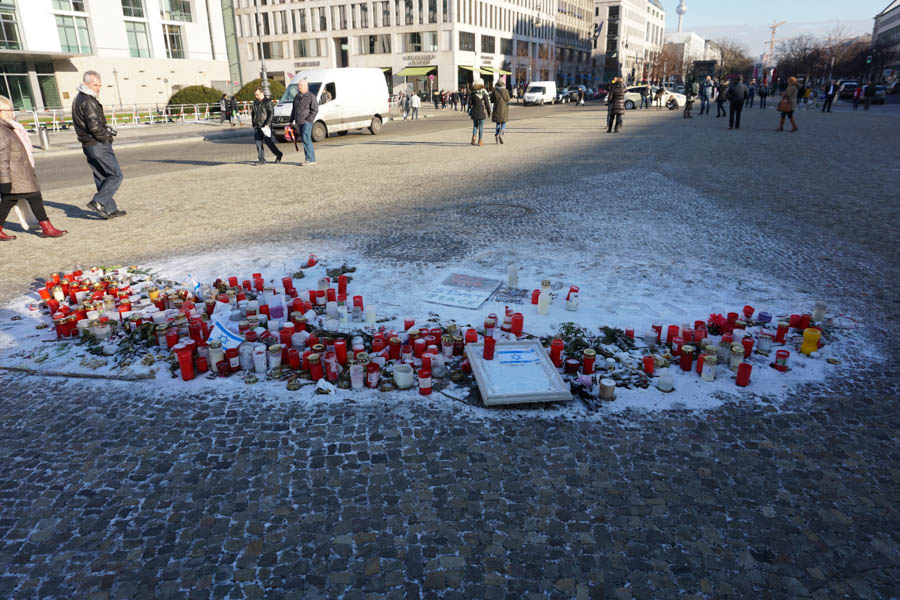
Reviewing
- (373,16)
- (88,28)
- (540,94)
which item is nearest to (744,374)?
(540,94)

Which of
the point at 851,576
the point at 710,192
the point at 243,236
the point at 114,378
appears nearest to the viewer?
the point at 851,576

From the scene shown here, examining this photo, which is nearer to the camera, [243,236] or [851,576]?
[851,576]

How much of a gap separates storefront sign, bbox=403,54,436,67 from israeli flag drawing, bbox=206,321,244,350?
65790 mm

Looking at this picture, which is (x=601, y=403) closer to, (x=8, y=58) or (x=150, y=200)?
(x=150, y=200)

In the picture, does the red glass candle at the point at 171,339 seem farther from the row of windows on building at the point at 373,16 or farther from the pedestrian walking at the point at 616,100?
the row of windows on building at the point at 373,16

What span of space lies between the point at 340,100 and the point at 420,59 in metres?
46.7

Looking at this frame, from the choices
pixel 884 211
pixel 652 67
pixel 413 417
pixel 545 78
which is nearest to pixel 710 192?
pixel 884 211

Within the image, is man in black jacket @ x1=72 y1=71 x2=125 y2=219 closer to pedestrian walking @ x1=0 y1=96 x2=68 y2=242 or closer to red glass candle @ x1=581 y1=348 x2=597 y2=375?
pedestrian walking @ x1=0 y1=96 x2=68 y2=242

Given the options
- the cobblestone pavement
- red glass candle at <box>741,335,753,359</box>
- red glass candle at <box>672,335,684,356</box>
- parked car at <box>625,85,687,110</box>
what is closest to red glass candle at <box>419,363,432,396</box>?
the cobblestone pavement

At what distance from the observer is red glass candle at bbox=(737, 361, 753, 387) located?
3.63m

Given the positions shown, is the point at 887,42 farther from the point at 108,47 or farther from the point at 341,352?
the point at 341,352

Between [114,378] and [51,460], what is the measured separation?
952mm

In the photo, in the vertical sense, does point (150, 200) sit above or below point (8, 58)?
below

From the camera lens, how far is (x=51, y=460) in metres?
3.05
